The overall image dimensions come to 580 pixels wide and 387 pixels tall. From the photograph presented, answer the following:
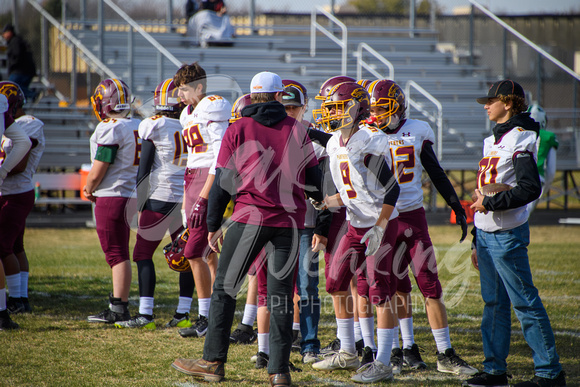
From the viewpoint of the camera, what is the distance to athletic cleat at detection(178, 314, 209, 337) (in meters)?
5.01

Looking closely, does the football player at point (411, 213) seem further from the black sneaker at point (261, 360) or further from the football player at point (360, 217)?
the black sneaker at point (261, 360)

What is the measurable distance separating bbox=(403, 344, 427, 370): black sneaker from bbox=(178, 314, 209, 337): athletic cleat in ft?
5.42

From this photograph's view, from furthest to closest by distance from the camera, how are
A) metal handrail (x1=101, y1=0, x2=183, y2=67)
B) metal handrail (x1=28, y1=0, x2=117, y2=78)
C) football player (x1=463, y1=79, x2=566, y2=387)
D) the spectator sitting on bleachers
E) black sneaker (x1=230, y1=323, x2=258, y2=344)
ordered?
the spectator sitting on bleachers
metal handrail (x1=28, y1=0, x2=117, y2=78)
metal handrail (x1=101, y1=0, x2=183, y2=67)
black sneaker (x1=230, y1=323, x2=258, y2=344)
football player (x1=463, y1=79, x2=566, y2=387)

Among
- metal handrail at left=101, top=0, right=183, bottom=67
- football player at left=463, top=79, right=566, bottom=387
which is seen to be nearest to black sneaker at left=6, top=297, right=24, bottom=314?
football player at left=463, top=79, right=566, bottom=387

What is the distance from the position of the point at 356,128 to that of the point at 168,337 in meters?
2.32

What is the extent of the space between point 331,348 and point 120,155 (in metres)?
2.49

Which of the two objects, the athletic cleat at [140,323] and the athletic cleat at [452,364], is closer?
the athletic cleat at [452,364]

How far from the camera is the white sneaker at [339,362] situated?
4.22 metres

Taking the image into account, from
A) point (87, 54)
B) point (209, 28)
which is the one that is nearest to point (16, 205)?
point (87, 54)

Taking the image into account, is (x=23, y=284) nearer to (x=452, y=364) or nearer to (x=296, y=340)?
(x=296, y=340)

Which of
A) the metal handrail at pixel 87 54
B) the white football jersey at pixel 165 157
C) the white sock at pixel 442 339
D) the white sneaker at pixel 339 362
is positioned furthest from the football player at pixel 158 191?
the metal handrail at pixel 87 54

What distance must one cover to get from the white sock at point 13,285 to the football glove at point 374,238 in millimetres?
3509

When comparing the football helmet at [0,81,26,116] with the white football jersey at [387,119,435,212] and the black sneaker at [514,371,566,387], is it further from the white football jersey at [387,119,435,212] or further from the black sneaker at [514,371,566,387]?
the black sneaker at [514,371,566,387]

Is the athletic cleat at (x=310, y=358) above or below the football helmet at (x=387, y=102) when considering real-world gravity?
below
